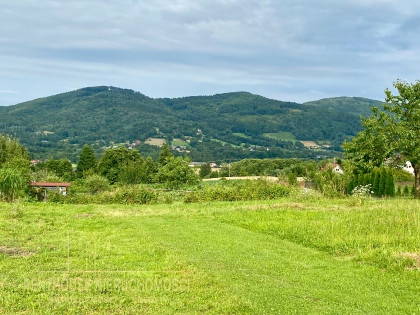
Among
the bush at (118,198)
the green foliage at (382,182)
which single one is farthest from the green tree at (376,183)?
the bush at (118,198)

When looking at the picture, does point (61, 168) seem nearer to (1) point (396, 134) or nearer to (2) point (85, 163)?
(2) point (85, 163)

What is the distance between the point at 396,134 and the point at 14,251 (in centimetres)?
2382

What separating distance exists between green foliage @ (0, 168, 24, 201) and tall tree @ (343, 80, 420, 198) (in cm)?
2210

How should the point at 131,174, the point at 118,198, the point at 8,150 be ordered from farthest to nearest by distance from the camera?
the point at 131,174
the point at 8,150
the point at 118,198

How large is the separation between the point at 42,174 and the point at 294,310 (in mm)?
60284

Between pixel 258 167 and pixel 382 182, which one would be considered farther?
pixel 258 167

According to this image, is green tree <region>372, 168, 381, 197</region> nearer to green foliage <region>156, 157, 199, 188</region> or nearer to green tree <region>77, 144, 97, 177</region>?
green foliage <region>156, 157, 199, 188</region>

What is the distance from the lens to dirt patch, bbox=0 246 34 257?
1038cm

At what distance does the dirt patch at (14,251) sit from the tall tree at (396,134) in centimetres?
2240

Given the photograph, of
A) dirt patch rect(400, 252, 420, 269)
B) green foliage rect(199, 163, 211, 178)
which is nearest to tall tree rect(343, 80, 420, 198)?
dirt patch rect(400, 252, 420, 269)

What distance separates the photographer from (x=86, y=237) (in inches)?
505

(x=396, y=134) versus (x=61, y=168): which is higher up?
(x=396, y=134)

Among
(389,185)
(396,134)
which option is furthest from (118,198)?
(389,185)

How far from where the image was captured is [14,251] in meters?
10.7
